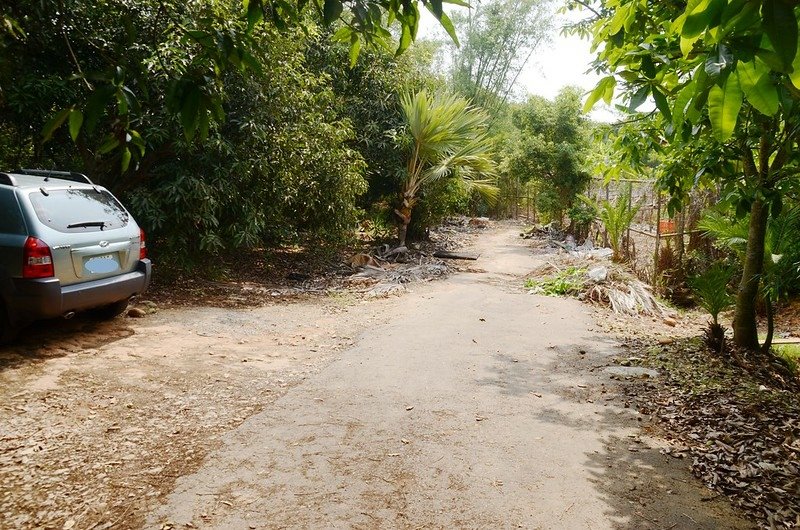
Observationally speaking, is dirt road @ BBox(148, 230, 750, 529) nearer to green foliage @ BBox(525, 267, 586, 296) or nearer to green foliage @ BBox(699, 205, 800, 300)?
green foliage @ BBox(699, 205, 800, 300)

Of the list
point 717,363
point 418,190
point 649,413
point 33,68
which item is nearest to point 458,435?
point 649,413

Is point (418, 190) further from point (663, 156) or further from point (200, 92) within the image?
point (200, 92)

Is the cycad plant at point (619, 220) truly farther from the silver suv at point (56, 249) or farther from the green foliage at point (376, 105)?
the silver suv at point (56, 249)

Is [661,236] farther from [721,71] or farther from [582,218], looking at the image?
[721,71]

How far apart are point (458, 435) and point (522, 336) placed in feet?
10.2

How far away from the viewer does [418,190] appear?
515 inches

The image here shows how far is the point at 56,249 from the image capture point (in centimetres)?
453

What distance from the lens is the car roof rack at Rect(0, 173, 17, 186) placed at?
14.9 feet

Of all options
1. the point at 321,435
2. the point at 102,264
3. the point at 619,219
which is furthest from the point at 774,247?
the point at 102,264

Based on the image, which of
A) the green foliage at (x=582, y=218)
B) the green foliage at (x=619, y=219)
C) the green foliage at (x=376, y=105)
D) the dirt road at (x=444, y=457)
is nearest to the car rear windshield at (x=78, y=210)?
the dirt road at (x=444, y=457)

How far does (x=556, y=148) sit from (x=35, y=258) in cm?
1590

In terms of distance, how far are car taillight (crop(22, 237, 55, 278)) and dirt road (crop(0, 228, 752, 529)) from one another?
2.53ft

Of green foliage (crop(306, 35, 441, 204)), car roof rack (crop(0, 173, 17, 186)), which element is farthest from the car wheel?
green foliage (crop(306, 35, 441, 204))

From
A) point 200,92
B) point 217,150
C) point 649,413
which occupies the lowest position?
point 649,413
